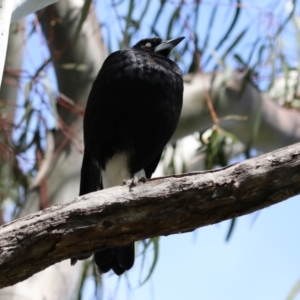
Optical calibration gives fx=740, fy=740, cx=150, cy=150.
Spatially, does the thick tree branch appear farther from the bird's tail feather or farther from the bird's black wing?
the bird's black wing

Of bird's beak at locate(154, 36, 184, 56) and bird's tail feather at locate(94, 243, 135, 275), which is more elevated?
bird's beak at locate(154, 36, 184, 56)

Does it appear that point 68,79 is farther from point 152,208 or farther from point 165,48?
point 152,208

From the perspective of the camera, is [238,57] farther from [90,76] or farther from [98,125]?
[98,125]

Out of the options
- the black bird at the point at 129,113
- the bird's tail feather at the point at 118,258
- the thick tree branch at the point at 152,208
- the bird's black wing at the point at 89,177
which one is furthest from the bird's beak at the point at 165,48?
the thick tree branch at the point at 152,208

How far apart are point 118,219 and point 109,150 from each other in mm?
867

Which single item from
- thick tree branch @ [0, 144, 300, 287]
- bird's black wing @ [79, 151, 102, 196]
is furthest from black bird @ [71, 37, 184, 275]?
thick tree branch @ [0, 144, 300, 287]

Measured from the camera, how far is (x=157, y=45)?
8.35 feet

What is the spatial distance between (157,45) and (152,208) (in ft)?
3.97

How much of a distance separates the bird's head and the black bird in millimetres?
158

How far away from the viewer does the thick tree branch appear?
140cm

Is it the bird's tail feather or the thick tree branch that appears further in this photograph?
the bird's tail feather

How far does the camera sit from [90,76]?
10.1 feet

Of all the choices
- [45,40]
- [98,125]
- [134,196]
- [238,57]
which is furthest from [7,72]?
[134,196]

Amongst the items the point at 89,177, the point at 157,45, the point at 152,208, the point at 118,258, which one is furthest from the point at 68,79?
the point at 152,208
